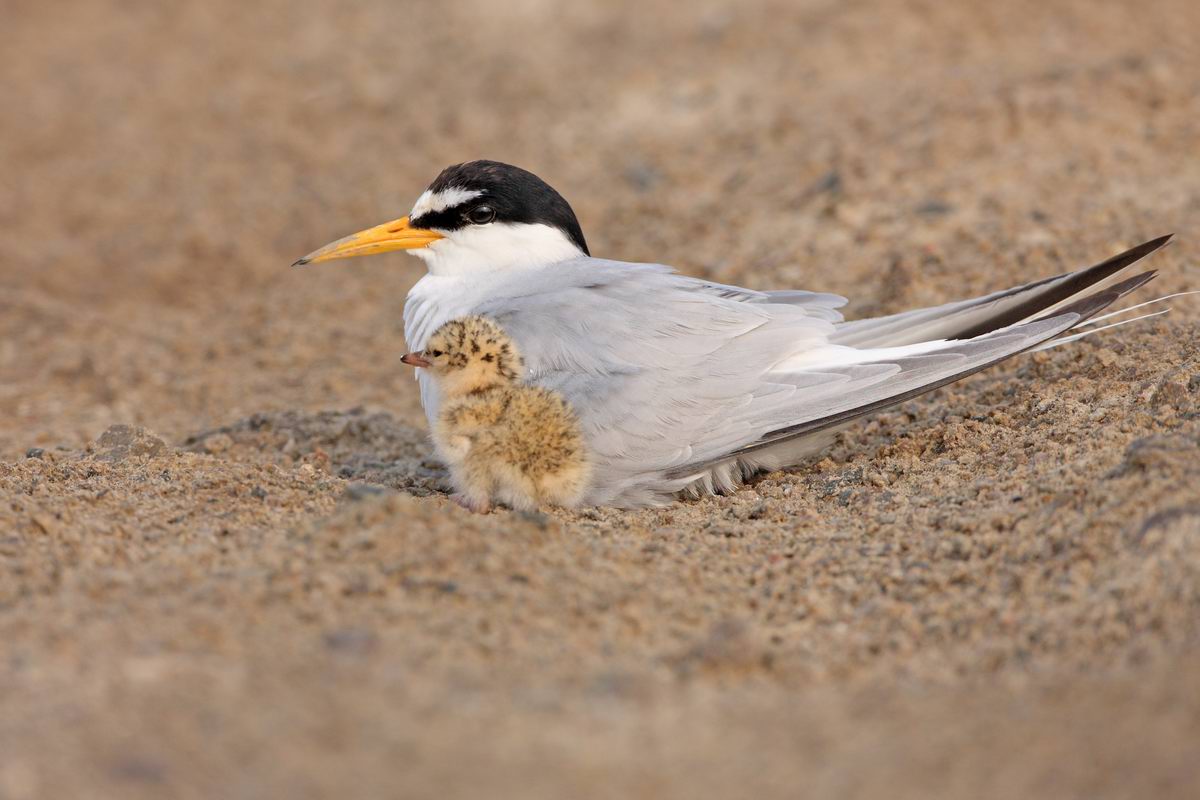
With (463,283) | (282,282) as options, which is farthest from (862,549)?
(282,282)

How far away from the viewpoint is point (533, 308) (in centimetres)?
436

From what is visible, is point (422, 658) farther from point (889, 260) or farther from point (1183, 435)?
point (889, 260)

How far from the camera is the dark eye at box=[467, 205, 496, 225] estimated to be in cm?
494

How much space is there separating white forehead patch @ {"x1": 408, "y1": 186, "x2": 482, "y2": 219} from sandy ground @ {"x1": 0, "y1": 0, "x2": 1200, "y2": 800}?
0.94 m

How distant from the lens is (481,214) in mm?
4953

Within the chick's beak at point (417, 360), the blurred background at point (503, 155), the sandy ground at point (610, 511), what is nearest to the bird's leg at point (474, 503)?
the sandy ground at point (610, 511)

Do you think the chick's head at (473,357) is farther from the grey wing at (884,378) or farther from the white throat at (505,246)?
the white throat at (505,246)

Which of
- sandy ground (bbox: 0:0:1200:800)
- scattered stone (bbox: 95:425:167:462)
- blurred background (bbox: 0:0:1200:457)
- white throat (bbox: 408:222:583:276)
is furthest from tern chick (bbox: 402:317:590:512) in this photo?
blurred background (bbox: 0:0:1200:457)

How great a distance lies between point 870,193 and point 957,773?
503 cm

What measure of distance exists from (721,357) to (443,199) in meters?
1.37

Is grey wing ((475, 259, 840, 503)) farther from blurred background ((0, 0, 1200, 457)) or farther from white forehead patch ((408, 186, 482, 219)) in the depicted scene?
blurred background ((0, 0, 1200, 457))

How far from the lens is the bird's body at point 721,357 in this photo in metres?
4.14

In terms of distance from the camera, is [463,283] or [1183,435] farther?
[463,283]

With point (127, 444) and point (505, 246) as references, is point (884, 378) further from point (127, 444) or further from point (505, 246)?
point (127, 444)
